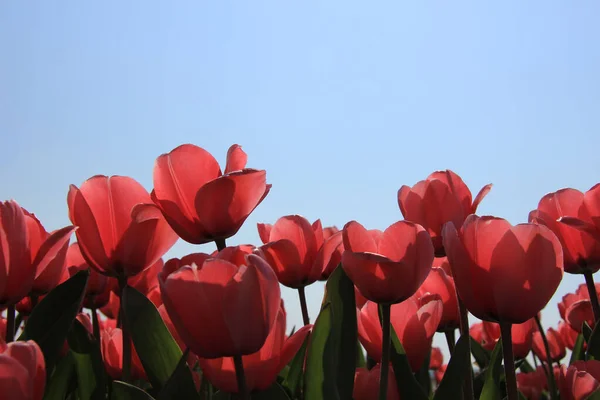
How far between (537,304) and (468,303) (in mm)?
138

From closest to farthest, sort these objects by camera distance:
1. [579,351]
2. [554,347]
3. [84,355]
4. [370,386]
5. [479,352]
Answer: [370,386], [84,355], [579,351], [479,352], [554,347]

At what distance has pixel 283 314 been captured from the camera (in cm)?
143

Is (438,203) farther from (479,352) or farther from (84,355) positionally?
(479,352)

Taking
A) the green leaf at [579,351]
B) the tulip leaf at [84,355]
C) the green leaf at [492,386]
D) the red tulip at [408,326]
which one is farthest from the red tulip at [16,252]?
the green leaf at [579,351]

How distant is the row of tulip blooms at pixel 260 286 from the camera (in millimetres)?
1252

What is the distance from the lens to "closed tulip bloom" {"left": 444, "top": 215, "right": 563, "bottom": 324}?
147cm

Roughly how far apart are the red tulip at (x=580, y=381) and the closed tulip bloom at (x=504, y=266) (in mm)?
287

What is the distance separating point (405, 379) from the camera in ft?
5.66

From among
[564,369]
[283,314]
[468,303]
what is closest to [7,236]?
[283,314]

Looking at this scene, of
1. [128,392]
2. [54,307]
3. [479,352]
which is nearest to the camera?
[128,392]

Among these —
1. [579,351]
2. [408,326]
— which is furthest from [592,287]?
[579,351]

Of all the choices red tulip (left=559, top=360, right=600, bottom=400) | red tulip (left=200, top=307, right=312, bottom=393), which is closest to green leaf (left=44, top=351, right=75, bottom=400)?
red tulip (left=200, top=307, right=312, bottom=393)

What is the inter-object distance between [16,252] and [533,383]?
2.65m

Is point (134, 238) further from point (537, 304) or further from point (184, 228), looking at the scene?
point (537, 304)
